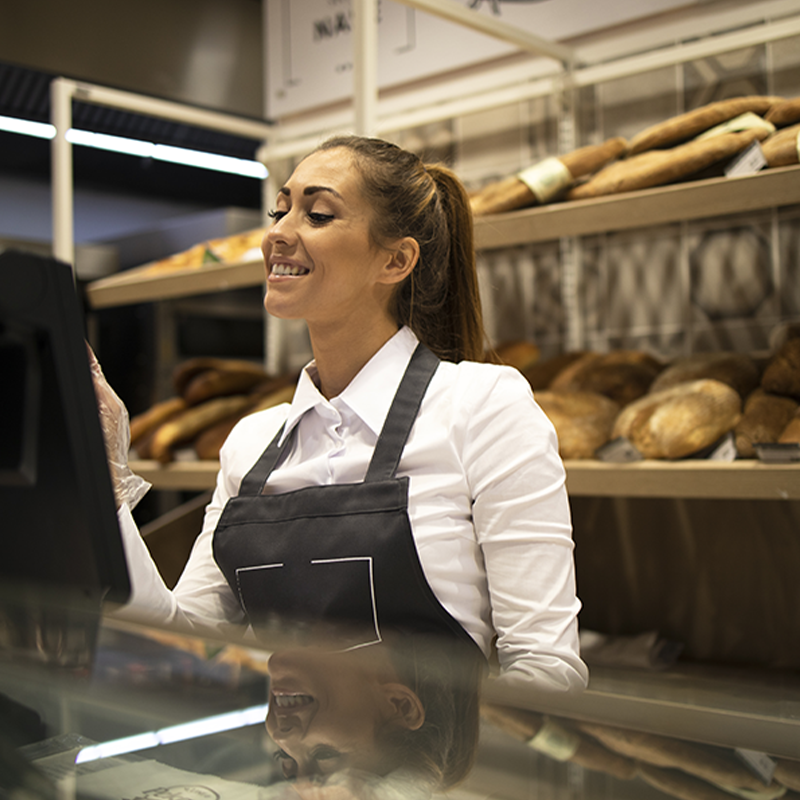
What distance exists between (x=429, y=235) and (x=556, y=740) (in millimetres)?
894

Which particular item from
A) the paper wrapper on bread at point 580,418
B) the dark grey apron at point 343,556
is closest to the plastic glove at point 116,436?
the dark grey apron at point 343,556

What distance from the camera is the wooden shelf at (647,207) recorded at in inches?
56.2

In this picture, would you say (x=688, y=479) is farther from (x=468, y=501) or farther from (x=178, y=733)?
(x=178, y=733)

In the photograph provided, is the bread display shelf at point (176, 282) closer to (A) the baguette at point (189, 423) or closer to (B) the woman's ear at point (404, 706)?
(A) the baguette at point (189, 423)

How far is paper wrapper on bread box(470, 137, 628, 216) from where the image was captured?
1687 mm

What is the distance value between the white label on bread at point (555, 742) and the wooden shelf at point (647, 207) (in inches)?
49.2

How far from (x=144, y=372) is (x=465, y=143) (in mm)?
1492

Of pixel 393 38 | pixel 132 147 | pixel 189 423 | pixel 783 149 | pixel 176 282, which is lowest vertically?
pixel 189 423

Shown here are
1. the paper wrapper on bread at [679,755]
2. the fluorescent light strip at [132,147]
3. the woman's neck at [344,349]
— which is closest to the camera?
the paper wrapper on bread at [679,755]

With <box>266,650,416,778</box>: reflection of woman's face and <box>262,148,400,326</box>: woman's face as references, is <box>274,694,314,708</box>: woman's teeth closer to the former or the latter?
<box>266,650,416,778</box>: reflection of woman's face

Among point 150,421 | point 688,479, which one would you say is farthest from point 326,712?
point 150,421

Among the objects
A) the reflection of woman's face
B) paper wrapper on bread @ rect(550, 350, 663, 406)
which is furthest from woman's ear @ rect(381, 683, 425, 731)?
paper wrapper on bread @ rect(550, 350, 663, 406)

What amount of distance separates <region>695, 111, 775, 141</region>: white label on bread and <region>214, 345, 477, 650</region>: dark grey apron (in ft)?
2.96

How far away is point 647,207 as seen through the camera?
1.54 meters
